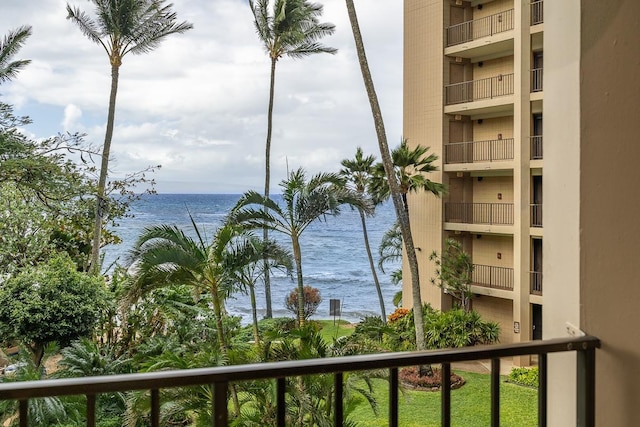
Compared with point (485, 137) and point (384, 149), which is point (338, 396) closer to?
point (384, 149)

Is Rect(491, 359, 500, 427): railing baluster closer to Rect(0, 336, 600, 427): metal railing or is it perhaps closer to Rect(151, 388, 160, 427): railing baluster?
Rect(0, 336, 600, 427): metal railing

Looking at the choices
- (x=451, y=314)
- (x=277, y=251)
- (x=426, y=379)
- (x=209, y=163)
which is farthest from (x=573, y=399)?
(x=209, y=163)

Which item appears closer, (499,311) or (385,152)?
(385,152)

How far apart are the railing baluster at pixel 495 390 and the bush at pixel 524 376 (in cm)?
737

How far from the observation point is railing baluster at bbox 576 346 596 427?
3.45ft

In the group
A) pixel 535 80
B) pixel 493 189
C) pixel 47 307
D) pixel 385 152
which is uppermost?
pixel 535 80

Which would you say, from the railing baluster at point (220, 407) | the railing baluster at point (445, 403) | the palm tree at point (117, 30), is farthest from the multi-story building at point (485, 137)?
the railing baluster at point (220, 407)

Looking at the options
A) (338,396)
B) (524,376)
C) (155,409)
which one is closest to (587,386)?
(338,396)

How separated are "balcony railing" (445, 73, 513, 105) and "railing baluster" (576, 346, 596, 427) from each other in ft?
30.9

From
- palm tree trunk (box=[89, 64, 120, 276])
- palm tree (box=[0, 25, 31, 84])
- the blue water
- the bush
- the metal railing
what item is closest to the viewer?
the metal railing

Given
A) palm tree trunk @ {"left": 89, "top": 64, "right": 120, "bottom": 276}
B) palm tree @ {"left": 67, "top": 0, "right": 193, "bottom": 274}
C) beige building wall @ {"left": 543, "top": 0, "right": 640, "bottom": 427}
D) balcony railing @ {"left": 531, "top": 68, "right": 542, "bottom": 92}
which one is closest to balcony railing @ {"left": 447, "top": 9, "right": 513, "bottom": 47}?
balcony railing @ {"left": 531, "top": 68, "right": 542, "bottom": 92}

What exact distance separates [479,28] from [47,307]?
8830mm

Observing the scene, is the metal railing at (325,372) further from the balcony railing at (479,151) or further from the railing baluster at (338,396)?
the balcony railing at (479,151)

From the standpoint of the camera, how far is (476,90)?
1023 centimetres
